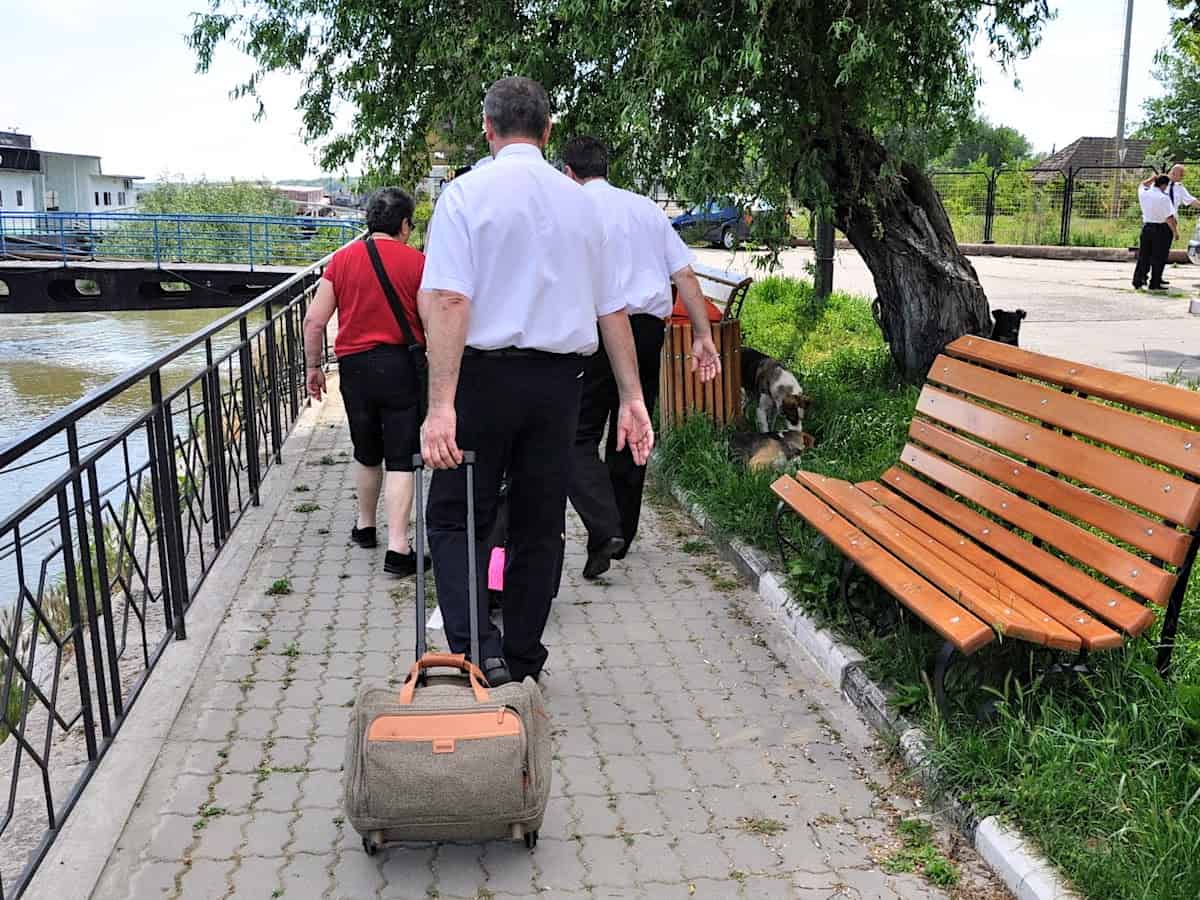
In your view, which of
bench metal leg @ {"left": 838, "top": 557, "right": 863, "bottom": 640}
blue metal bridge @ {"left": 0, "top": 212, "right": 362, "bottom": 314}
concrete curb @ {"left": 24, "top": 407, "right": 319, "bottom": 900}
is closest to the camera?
concrete curb @ {"left": 24, "top": 407, "right": 319, "bottom": 900}

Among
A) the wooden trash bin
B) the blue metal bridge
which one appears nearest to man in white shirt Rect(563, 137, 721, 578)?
the wooden trash bin

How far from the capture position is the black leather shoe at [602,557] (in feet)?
17.2

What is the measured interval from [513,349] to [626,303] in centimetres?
156

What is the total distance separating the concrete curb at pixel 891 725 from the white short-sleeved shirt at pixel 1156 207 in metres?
11.6

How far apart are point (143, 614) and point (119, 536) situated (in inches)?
12.4

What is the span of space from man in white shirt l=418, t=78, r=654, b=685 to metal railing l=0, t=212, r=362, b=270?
98.6 feet

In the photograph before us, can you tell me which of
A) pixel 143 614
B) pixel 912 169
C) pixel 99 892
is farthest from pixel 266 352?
pixel 99 892

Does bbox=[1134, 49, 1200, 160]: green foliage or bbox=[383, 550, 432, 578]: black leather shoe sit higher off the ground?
bbox=[1134, 49, 1200, 160]: green foliage

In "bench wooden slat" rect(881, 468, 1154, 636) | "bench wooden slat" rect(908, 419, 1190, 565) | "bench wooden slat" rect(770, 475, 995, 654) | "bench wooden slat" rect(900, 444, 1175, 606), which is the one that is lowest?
"bench wooden slat" rect(770, 475, 995, 654)

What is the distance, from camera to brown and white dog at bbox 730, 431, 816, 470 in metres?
6.60

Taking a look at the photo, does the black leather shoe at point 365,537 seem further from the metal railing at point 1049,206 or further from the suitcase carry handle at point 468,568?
the metal railing at point 1049,206

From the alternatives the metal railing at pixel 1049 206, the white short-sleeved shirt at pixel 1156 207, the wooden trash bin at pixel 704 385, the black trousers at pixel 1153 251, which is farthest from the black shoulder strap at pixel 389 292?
the metal railing at pixel 1049 206

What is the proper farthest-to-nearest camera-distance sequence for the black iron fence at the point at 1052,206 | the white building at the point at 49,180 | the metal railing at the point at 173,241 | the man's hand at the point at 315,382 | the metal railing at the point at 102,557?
the white building at the point at 49,180, the metal railing at the point at 173,241, the black iron fence at the point at 1052,206, the man's hand at the point at 315,382, the metal railing at the point at 102,557

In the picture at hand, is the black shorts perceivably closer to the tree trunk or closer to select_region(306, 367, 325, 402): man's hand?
select_region(306, 367, 325, 402): man's hand
